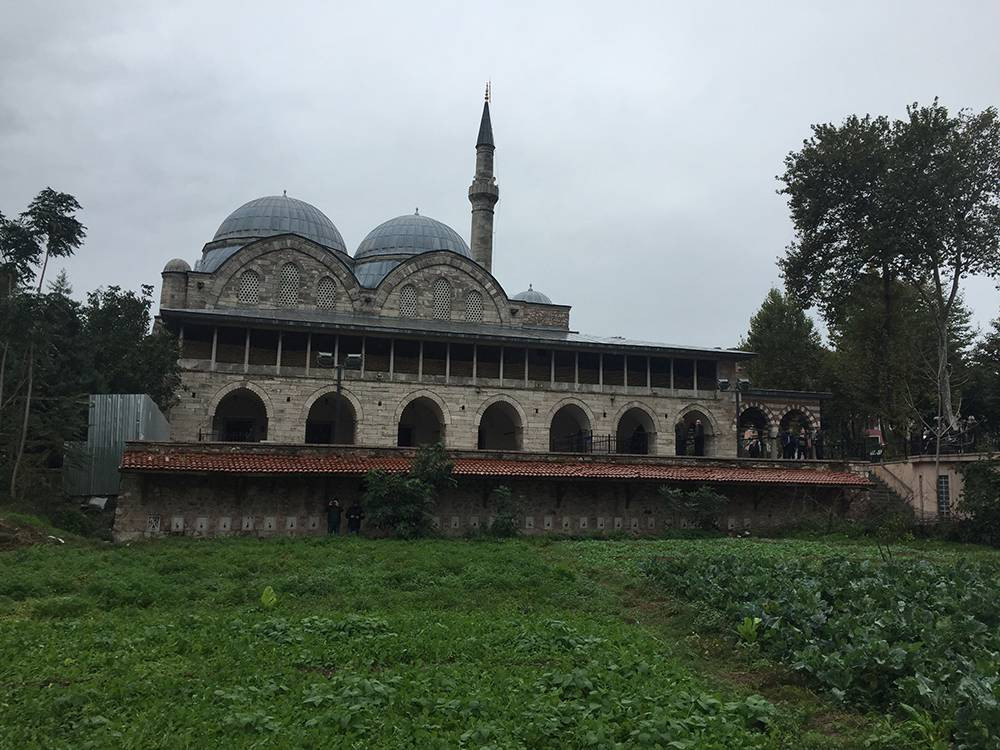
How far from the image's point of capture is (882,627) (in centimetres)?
771

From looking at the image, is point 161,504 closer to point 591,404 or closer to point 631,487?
point 631,487

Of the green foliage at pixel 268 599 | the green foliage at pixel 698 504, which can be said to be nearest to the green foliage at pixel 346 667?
the green foliage at pixel 268 599

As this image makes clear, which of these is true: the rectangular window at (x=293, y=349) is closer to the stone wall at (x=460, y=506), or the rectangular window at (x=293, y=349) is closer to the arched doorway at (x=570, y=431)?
the stone wall at (x=460, y=506)

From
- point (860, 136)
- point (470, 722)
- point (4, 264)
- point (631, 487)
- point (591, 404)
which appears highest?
point (860, 136)

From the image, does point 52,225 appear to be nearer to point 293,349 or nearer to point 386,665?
point 293,349

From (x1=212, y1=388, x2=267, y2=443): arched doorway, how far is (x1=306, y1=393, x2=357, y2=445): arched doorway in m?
1.70

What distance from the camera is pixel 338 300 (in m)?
31.6

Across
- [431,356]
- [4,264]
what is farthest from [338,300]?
[4,264]

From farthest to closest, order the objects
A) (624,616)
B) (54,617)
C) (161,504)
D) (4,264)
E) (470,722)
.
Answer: (4,264), (161,504), (624,616), (54,617), (470,722)

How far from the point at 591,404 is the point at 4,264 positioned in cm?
1853

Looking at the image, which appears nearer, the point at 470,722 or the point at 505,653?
the point at 470,722

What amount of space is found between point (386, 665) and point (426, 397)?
19424 millimetres

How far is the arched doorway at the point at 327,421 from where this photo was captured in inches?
1080

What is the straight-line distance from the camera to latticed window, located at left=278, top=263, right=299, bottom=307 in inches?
1219
